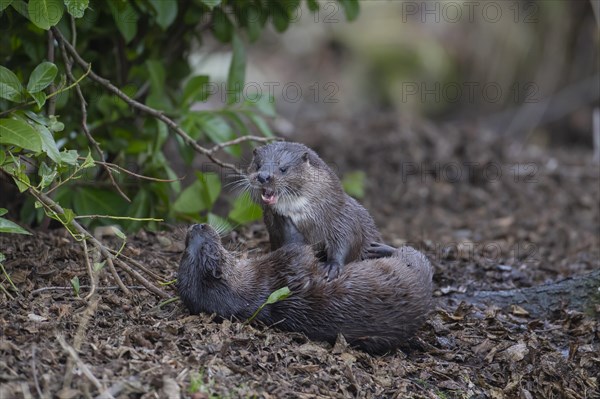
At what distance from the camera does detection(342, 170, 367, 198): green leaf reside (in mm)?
8969

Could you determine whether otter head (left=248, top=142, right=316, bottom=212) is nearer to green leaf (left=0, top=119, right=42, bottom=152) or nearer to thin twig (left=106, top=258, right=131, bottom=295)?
thin twig (left=106, top=258, right=131, bottom=295)

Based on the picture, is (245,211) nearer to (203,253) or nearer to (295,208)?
(295,208)

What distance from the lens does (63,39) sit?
5.96 m

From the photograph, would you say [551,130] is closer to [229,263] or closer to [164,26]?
[164,26]

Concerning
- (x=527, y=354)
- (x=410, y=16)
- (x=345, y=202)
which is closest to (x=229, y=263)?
(x=345, y=202)

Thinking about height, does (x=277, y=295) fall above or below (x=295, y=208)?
below

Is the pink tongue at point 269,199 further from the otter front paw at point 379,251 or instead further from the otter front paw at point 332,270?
the otter front paw at point 379,251

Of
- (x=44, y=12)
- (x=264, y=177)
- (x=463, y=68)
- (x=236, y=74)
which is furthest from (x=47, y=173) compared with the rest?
(x=463, y=68)

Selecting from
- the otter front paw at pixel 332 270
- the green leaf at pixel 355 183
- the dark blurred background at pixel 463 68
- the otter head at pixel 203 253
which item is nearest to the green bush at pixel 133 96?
the otter head at pixel 203 253

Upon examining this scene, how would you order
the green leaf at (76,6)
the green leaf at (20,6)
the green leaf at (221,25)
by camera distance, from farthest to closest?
1. the green leaf at (221,25)
2. the green leaf at (20,6)
3. the green leaf at (76,6)

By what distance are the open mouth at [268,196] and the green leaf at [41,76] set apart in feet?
5.08

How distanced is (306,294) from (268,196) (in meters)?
0.84

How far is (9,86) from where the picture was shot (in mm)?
5152

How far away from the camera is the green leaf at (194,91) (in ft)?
22.6
